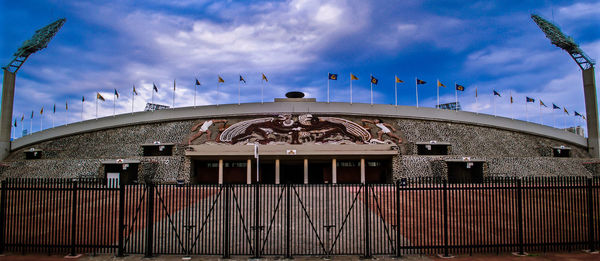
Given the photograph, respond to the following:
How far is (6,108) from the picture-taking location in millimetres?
48625

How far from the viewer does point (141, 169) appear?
37.3 metres

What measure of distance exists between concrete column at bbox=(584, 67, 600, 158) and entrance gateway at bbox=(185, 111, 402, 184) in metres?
30.8

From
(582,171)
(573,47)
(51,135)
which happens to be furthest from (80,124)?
(573,47)

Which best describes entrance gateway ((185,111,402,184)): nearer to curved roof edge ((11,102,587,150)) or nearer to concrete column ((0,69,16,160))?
curved roof edge ((11,102,587,150))

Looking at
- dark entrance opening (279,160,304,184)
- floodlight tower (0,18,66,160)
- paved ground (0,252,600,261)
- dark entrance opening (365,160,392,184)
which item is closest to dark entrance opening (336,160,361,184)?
dark entrance opening (365,160,392,184)

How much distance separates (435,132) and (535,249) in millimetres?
34609

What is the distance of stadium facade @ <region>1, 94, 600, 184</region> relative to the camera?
1486 inches

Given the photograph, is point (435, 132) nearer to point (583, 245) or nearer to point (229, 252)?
point (583, 245)

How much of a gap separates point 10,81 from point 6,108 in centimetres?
395

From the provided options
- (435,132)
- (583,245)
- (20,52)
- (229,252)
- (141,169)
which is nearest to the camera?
(229,252)

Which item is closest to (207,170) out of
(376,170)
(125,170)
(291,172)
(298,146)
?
(125,170)

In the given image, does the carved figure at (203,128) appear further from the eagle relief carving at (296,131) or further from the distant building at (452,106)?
the distant building at (452,106)

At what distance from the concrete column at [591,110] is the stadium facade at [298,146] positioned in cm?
105

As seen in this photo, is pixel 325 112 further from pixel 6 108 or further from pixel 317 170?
pixel 6 108
